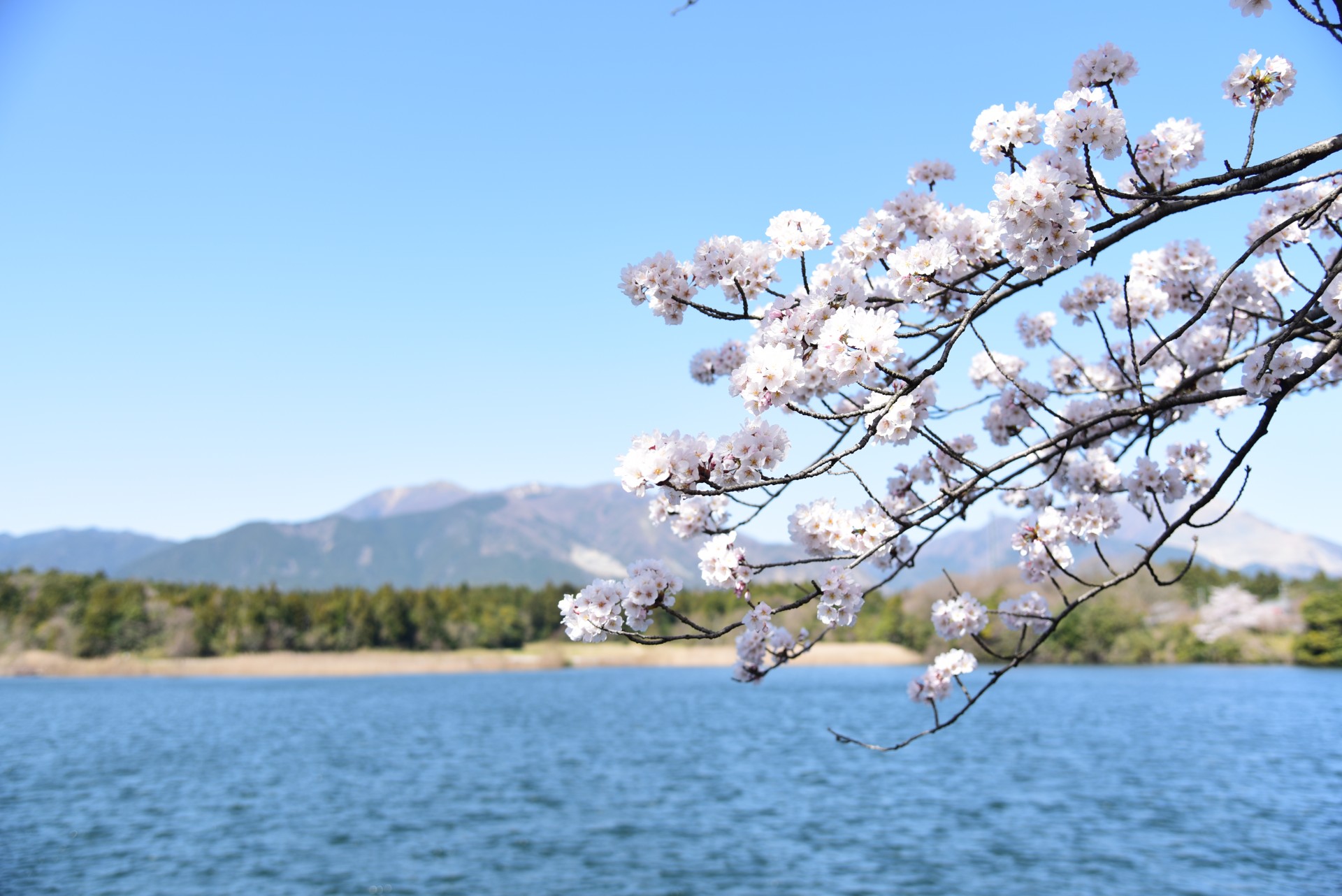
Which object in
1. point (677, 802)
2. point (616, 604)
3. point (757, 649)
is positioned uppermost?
point (616, 604)

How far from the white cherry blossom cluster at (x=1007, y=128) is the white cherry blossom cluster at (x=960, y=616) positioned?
3058 millimetres

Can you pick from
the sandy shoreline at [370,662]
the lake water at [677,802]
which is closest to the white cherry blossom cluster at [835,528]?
the lake water at [677,802]

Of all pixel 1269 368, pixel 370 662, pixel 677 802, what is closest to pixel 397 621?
pixel 370 662

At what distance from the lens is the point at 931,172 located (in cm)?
508

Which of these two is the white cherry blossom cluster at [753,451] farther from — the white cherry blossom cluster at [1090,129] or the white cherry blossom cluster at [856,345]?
the white cherry blossom cluster at [1090,129]

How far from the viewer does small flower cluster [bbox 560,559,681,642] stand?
3.85 meters

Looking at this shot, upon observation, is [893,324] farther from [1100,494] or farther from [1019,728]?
[1019,728]

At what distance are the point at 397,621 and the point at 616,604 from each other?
104 meters

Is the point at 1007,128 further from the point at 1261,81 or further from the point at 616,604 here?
the point at 616,604

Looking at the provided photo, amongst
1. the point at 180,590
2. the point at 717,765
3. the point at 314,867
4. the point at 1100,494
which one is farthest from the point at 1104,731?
the point at 180,590

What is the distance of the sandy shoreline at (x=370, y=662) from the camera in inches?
3472

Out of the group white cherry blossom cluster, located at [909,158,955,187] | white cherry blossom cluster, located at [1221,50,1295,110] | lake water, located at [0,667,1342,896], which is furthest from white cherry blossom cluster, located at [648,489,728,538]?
lake water, located at [0,667,1342,896]

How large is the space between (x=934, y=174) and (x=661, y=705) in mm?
47253

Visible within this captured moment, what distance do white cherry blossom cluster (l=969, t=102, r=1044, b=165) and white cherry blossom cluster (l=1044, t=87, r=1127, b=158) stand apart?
1.08 feet
